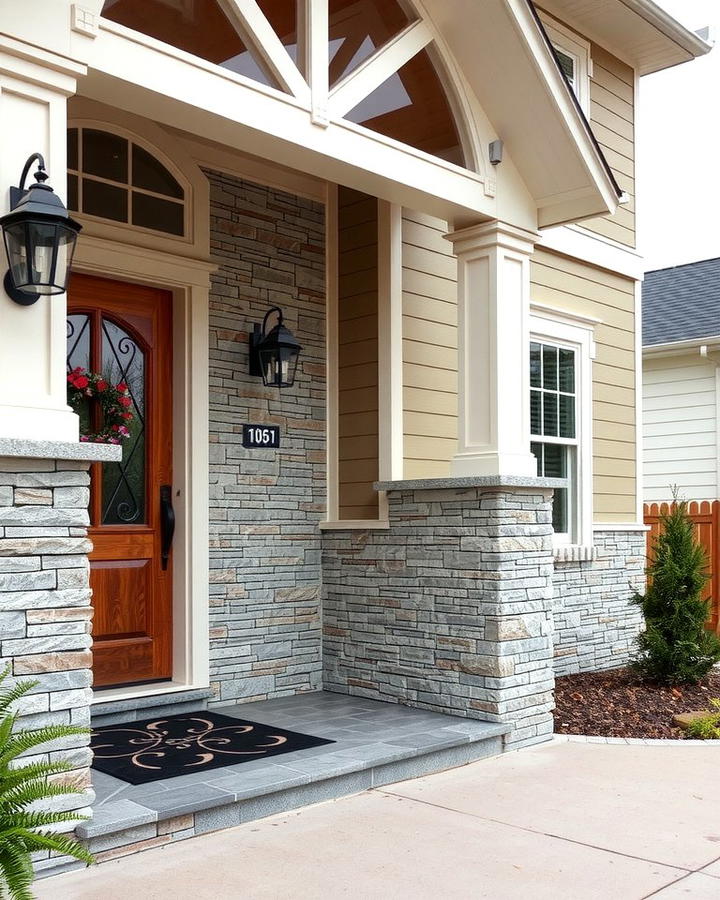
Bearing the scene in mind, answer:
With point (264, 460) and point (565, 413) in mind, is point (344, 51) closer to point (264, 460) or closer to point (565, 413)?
point (264, 460)

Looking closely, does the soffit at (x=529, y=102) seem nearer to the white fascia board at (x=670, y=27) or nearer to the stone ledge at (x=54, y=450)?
the white fascia board at (x=670, y=27)

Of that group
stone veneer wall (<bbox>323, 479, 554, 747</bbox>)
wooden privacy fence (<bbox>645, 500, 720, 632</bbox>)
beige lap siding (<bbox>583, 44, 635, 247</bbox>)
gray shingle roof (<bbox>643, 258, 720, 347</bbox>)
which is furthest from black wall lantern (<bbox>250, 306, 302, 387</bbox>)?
gray shingle roof (<bbox>643, 258, 720, 347</bbox>)

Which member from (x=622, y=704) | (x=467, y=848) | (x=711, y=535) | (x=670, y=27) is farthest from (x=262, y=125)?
(x=711, y=535)

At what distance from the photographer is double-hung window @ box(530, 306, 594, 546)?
7.44 m

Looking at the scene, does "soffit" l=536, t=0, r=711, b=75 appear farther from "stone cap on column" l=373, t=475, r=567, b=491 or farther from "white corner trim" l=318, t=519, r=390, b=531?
"white corner trim" l=318, t=519, r=390, b=531

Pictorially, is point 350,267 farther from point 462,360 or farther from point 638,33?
point 638,33

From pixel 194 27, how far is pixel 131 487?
100 inches

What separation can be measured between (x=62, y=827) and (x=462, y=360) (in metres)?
3.31

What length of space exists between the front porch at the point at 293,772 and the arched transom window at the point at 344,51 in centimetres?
304

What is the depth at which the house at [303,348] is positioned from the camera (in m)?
4.09

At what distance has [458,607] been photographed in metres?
5.51

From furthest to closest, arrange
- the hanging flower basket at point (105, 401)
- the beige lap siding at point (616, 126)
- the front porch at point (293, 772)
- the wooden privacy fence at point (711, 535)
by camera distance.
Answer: the wooden privacy fence at point (711, 535), the beige lap siding at point (616, 126), the hanging flower basket at point (105, 401), the front porch at point (293, 772)

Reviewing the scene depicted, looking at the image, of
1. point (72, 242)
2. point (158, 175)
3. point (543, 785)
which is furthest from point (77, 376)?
point (543, 785)

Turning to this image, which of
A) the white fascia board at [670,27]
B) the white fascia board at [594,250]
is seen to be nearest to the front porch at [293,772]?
the white fascia board at [594,250]
